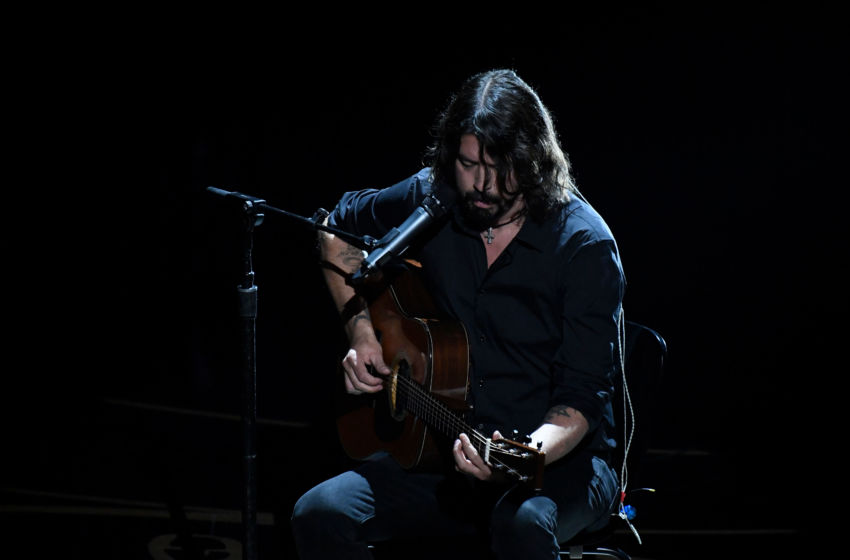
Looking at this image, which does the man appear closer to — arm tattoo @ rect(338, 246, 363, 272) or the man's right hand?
the man's right hand

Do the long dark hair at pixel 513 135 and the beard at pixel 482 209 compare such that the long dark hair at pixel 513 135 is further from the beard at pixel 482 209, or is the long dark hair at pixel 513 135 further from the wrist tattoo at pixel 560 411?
the wrist tattoo at pixel 560 411

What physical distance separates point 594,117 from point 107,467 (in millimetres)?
2897

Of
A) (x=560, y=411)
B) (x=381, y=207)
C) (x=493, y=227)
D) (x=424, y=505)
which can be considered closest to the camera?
A: (x=560, y=411)

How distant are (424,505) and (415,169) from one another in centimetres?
218

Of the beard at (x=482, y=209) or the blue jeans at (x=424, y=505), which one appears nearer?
the blue jeans at (x=424, y=505)

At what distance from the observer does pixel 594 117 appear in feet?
13.6

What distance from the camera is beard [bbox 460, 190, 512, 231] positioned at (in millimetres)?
2557

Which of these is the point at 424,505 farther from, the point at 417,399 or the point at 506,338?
the point at 506,338

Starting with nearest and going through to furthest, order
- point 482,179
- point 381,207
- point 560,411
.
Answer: point 560,411 < point 482,179 < point 381,207

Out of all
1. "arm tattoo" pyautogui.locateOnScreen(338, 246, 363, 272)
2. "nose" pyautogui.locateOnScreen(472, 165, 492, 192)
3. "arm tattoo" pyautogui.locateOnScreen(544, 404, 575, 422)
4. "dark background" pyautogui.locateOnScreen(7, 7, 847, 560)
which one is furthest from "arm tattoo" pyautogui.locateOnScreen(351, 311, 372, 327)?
"dark background" pyautogui.locateOnScreen(7, 7, 847, 560)

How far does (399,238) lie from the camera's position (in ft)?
7.18

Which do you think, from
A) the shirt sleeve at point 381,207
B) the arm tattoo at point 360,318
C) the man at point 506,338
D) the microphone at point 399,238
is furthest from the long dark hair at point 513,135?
the arm tattoo at point 360,318

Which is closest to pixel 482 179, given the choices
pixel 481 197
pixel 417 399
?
pixel 481 197

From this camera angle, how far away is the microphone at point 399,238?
7.10 feet
